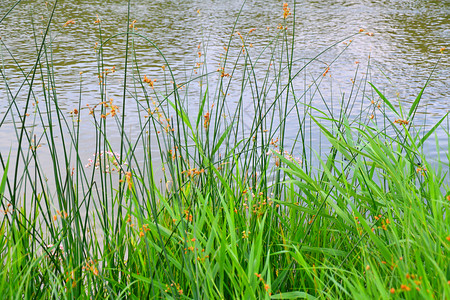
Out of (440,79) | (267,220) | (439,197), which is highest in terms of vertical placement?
(439,197)

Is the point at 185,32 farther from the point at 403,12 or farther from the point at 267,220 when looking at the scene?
the point at 267,220

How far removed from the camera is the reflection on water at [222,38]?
161 inches

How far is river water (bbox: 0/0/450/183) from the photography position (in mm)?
3916

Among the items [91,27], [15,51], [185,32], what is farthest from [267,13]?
[15,51]

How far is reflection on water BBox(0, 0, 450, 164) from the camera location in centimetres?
409

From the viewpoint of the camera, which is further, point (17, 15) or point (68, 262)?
point (17, 15)

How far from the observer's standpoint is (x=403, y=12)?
7695 mm

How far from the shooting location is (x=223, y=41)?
561cm

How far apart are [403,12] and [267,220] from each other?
7130mm

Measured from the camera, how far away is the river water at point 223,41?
3916 mm

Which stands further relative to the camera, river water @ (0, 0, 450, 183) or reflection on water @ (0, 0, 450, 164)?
reflection on water @ (0, 0, 450, 164)

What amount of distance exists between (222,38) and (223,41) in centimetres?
13

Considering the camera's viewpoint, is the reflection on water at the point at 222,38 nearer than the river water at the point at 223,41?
No

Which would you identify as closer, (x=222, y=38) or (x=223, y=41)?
(x=223, y=41)
